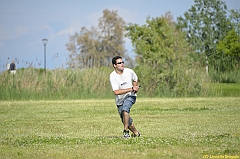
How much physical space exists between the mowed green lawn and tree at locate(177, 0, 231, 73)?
3786 centimetres

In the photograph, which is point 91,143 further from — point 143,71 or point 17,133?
point 143,71

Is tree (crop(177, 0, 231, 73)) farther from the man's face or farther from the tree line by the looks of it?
the man's face

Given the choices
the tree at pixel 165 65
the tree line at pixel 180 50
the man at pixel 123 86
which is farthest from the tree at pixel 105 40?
the man at pixel 123 86

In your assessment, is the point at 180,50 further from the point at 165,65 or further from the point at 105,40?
the point at 105,40

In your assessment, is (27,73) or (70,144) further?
(27,73)

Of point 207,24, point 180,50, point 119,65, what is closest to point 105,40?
point 207,24

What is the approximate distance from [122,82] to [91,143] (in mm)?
1510

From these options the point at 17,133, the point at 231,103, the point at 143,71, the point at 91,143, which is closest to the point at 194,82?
the point at 143,71

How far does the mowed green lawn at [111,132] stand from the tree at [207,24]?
124 feet

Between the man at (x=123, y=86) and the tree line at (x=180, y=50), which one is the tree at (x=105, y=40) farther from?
the man at (x=123, y=86)

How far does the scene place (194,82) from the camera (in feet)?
95.9

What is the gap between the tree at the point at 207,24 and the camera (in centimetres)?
6047

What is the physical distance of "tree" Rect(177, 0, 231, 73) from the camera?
6047 cm

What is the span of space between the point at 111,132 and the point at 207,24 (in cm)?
5032
